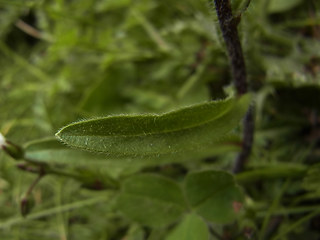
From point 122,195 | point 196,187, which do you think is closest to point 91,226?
point 122,195

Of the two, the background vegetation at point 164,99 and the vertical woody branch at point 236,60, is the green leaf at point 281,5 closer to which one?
the background vegetation at point 164,99

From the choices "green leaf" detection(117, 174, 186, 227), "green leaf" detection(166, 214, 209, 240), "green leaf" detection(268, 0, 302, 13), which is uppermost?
"green leaf" detection(268, 0, 302, 13)

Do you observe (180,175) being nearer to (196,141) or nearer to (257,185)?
(257,185)

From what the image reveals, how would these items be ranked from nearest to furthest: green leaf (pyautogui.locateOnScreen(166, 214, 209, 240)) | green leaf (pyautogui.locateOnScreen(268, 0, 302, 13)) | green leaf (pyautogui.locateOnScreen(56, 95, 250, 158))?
Answer: green leaf (pyautogui.locateOnScreen(56, 95, 250, 158)) < green leaf (pyautogui.locateOnScreen(166, 214, 209, 240)) < green leaf (pyautogui.locateOnScreen(268, 0, 302, 13))

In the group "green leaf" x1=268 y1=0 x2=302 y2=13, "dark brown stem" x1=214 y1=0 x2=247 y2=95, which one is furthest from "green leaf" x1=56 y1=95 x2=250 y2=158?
"green leaf" x1=268 y1=0 x2=302 y2=13

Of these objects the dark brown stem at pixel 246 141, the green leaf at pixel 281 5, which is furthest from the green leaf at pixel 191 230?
the green leaf at pixel 281 5

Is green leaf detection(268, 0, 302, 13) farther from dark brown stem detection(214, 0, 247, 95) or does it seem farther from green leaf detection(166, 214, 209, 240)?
green leaf detection(166, 214, 209, 240)
